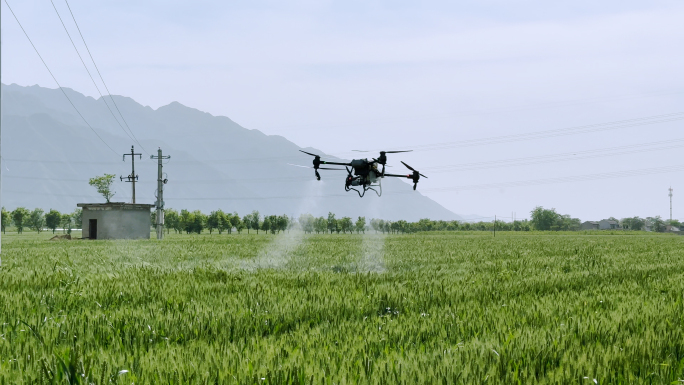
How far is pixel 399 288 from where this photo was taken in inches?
454

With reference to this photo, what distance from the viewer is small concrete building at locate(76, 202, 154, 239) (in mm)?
60938

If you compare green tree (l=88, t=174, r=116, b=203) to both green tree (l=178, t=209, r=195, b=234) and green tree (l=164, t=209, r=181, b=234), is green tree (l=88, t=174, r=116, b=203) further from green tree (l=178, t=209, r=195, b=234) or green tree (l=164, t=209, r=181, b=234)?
green tree (l=164, t=209, r=181, b=234)

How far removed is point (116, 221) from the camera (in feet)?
200

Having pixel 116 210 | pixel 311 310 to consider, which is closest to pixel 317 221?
pixel 116 210

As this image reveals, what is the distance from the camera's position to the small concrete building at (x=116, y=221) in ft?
200

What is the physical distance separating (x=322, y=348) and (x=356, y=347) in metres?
0.40

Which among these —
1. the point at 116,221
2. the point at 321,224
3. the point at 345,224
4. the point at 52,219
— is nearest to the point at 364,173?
the point at 116,221

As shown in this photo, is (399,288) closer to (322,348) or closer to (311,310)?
(311,310)

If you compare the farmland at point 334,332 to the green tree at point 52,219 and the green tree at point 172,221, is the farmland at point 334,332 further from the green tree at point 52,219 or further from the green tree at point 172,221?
the green tree at point 52,219

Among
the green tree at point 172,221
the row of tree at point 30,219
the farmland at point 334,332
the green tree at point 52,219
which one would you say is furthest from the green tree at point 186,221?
the farmland at point 334,332

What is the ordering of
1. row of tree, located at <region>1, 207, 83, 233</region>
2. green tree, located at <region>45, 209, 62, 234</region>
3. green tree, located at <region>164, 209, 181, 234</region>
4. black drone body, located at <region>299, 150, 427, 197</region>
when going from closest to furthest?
black drone body, located at <region>299, 150, 427, 197</region> → row of tree, located at <region>1, 207, 83, 233</region> → green tree, located at <region>45, 209, 62, 234</region> → green tree, located at <region>164, 209, 181, 234</region>

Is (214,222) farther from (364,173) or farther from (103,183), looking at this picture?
(364,173)

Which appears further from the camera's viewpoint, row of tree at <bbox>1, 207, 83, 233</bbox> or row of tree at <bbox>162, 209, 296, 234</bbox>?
row of tree at <bbox>162, 209, 296, 234</bbox>

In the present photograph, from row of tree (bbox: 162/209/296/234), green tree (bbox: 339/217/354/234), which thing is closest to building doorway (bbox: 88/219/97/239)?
row of tree (bbox: 162/209/296/234)
